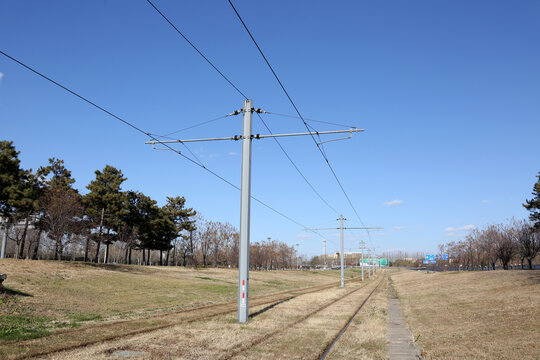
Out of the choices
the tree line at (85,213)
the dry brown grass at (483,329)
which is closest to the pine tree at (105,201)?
the tree line at (85,213)

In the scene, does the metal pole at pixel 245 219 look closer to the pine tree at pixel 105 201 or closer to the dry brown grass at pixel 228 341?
the dry brown grass at pixel 228 341

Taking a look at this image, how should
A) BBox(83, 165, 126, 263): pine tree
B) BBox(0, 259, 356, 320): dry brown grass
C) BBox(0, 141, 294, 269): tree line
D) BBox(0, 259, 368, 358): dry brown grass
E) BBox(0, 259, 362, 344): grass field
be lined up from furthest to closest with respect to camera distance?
BBox(83, 165, 126, 263): pine tree, BBox(0, 141, 294, 269): tree line, BBox(0, 259, 356, 320): dry brown grass, BBox(0, 259, 362, 344): grass field, BBox(0, 259, 368, 358): dry brown grass

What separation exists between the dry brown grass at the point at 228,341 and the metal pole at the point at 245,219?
0.91m

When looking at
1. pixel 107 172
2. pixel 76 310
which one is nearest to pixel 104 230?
pixel 107 172

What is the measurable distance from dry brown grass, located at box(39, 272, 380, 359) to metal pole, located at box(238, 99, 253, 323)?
91 cm

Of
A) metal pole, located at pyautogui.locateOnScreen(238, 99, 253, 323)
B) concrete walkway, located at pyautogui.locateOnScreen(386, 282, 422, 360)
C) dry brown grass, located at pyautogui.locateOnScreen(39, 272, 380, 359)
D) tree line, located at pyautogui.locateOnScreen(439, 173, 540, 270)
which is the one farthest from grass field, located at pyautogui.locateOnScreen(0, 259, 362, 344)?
tree line, located at pyautogui.locateOnScreen(439, 173, 540, 270)

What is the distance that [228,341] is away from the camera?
40.7ft

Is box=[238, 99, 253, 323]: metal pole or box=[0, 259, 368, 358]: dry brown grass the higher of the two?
box=[238, 99, 253, 323]: metal pole

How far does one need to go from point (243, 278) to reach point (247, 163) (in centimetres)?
532

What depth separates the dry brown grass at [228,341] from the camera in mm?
10516

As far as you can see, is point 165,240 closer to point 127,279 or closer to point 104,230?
point 104,230

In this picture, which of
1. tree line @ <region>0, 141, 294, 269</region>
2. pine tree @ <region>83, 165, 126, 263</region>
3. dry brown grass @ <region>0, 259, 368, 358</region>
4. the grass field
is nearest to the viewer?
dry brown grass @ <region>0, 259, 368, 358</region>

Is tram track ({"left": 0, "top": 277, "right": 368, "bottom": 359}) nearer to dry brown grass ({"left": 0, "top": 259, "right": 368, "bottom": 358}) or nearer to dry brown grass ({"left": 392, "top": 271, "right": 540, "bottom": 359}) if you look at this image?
dry brown grass ({"left": 0, "top": 259, "right": 368, "bottom": 358})

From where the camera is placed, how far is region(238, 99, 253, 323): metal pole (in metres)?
17.0
